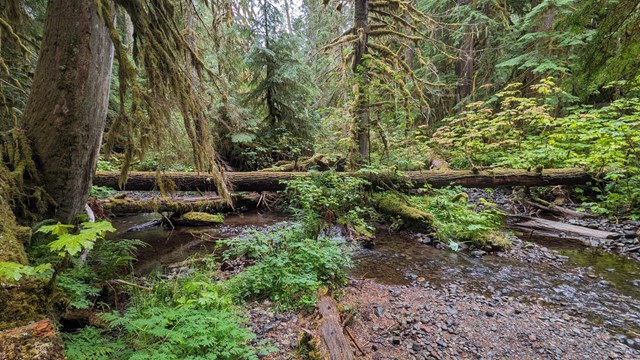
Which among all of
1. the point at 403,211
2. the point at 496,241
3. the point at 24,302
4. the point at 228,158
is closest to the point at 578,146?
the point at 496,241

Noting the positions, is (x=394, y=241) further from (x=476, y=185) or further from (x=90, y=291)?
(x=90, y=291)

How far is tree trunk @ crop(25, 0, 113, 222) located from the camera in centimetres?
313

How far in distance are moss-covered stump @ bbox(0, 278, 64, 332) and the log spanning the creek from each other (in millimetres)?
5932

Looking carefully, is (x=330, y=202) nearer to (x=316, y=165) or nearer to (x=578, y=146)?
(x=316, y=165)

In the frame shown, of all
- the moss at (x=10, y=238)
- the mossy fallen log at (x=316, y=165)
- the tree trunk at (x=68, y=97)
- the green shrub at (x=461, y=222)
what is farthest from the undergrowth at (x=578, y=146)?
the moss at (x=10, y=238)

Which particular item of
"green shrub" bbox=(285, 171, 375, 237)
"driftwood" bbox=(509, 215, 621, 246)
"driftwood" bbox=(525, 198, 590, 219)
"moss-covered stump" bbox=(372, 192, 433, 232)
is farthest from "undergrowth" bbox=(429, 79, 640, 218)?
"green shrub" bbox=(285, 171, 375, 237)

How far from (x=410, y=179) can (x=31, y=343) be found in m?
8.38

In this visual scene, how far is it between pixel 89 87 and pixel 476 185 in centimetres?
918

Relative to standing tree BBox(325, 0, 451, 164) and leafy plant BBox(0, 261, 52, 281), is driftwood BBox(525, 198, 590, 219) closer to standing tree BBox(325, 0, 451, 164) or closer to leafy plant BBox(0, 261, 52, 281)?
standing tree BBox(325, 0, 451, 164)

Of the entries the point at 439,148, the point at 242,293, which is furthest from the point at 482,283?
the point at 439,148

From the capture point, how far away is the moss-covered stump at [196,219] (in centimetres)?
756

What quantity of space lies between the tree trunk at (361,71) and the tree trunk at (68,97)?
602 cm

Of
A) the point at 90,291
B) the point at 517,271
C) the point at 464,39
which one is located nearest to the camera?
the point at 90,291

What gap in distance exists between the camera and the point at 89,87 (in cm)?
330
